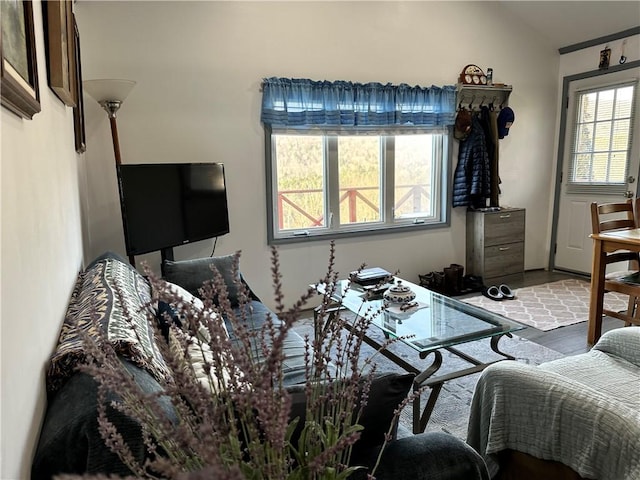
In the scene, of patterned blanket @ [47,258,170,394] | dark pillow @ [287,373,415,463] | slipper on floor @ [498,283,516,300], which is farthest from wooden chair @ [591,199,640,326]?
patterned blanket @ [47,258,170,394]

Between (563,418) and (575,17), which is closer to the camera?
(563,418)

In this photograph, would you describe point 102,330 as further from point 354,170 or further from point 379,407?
point 354,170

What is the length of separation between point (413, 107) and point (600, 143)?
87.0 inches

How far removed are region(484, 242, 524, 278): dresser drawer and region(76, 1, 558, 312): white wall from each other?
302mm

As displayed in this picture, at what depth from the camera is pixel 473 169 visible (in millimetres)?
4609

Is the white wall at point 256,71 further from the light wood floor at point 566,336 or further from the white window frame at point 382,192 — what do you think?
the light wood floor at point 566,336

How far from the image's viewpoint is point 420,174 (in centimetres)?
465

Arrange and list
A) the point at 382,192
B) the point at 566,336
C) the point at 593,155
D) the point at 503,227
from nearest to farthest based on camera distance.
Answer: the point at 566,336 → the point at 382,192 → the point at 503,227 → the point at 593,155

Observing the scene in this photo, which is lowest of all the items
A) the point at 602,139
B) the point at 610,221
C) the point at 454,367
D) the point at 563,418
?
the point at 454,367

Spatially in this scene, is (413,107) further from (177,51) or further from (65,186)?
(65,186)

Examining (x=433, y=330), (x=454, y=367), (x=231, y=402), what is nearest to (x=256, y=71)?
(x=433, y=330)

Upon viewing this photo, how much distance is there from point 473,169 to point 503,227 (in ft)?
2.32

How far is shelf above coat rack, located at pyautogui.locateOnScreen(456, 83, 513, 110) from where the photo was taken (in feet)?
14.8

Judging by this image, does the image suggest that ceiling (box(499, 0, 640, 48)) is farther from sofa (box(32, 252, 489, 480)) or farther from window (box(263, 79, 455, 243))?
sofa (box(32, 252, 489, 480))
